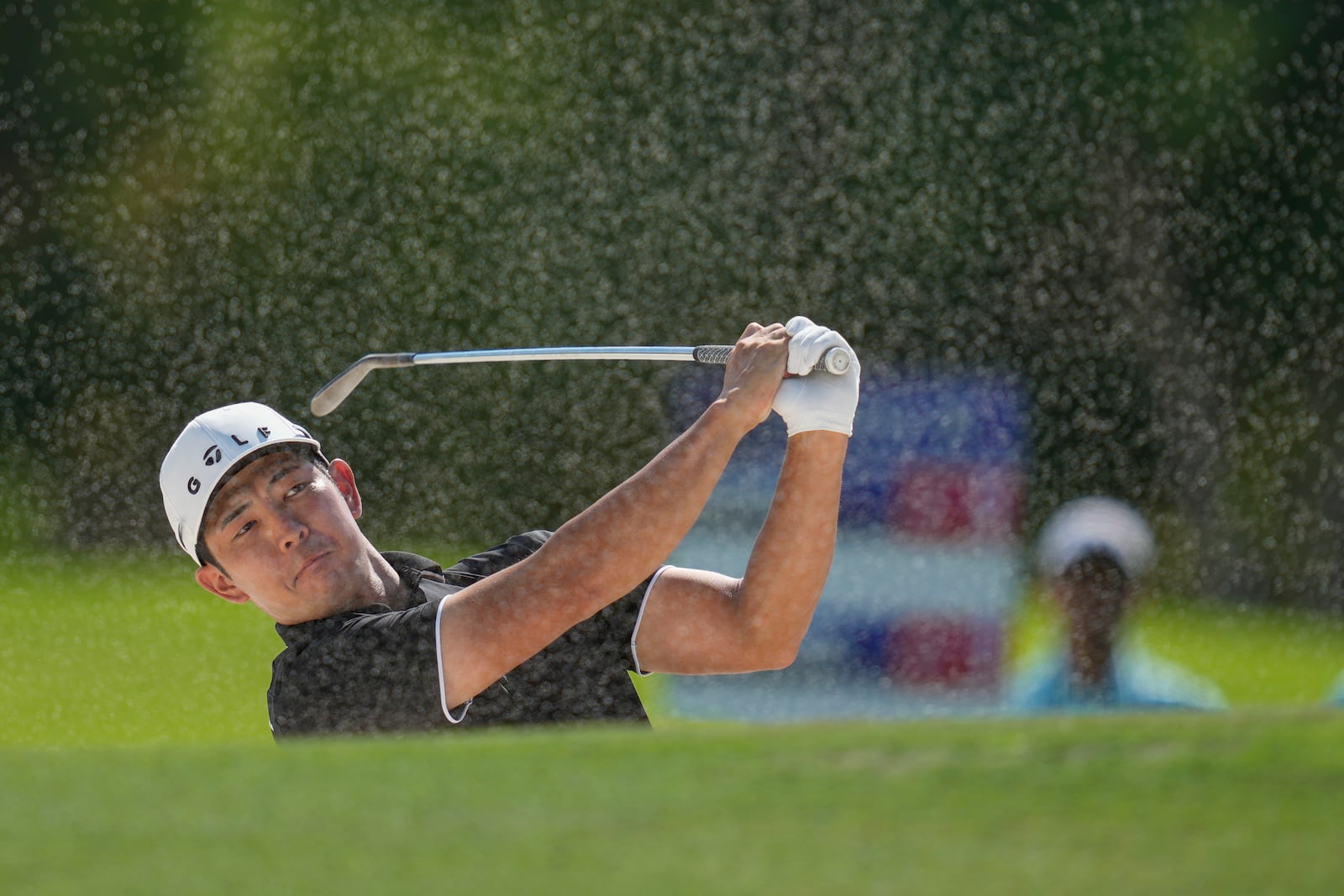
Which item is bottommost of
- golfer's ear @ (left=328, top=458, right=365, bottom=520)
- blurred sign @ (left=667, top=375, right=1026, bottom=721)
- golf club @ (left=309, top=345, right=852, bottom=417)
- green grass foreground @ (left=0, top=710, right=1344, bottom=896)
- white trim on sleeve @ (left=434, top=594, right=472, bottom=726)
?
blurred sign @ (left=667, top=375, right=1026, bottom=721)

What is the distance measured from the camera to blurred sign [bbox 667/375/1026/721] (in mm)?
5359

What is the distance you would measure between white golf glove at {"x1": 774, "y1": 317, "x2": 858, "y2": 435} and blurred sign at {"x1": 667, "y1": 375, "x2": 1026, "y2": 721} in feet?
8.16

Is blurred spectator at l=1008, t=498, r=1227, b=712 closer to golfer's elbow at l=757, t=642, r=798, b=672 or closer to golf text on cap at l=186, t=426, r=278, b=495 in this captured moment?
golfer's elbow at l=757, t=642, r=798, b=672

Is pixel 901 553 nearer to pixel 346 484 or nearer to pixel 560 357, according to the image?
pixel 560 357

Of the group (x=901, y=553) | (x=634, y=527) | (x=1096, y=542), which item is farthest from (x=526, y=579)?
(x=901, y=553)

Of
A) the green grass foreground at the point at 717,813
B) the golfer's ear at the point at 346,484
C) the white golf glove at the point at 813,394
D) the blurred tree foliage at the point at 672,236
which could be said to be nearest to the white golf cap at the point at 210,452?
the golfer's ear at the point at 346,484

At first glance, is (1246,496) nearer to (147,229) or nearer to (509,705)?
(147,229)

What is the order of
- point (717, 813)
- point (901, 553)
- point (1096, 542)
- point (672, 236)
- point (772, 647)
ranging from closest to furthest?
point (717, 813)
point (772, 647)
point (1096, 542)
point (901, 553)
point (672, 236)

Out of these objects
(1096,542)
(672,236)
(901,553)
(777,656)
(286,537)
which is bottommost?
(901,553)

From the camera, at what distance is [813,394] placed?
213 centimetres

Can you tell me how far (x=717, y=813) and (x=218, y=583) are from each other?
149 centimetres

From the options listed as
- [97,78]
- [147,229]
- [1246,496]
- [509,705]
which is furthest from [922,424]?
[509,705]

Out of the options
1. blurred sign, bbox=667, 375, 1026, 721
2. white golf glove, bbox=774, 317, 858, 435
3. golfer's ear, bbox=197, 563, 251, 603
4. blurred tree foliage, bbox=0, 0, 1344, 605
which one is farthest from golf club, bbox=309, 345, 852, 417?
blurred tree foliage, bbox=0, 0, 1344, 605

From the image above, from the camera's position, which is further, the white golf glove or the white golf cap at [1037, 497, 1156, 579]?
the white golf cap at [1037, 497, 1156, 579]
